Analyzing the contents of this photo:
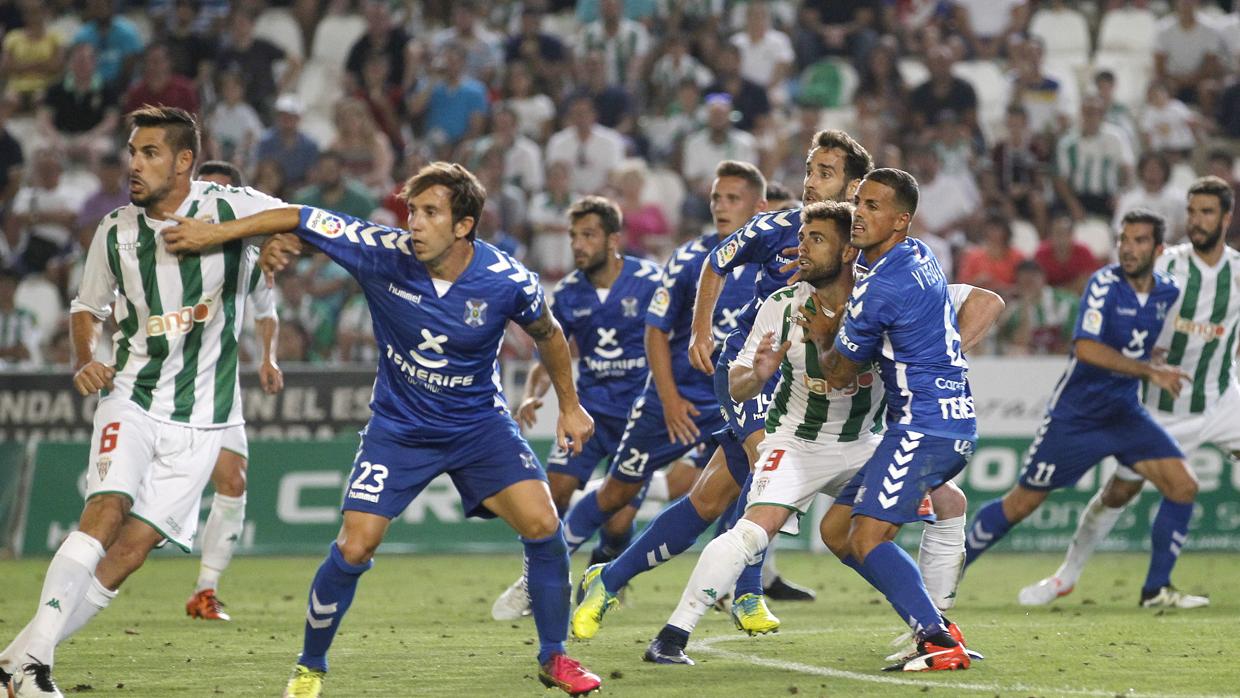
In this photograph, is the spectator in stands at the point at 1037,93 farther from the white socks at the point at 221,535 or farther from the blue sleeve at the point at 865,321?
the blue sleeve at the point at 865,321

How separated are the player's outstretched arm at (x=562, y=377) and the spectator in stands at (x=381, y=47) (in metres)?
13.5

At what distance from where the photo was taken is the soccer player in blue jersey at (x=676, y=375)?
9594mm

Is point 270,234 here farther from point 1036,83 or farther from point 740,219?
point 1036,83

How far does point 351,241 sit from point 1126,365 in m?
5.68

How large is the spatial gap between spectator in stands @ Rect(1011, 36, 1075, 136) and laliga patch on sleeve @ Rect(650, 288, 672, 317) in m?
10.9

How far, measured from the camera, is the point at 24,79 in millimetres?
20672

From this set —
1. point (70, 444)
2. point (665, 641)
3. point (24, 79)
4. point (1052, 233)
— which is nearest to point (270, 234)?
point (665, 641)

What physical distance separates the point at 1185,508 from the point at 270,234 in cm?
679

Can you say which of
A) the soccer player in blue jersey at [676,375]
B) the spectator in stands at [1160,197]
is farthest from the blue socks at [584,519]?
the spectator in stands at [1160,197]

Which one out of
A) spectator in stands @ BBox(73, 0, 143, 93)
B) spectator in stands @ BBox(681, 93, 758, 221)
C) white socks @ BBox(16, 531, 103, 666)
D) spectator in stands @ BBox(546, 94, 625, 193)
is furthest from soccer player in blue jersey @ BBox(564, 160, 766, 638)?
spectator in stands @ BBox(73, 0, 143, 93)

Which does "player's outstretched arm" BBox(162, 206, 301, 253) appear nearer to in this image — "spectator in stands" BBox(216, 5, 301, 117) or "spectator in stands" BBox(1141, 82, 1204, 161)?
"spectator in stands" BBox(216, 5, 301, 117)

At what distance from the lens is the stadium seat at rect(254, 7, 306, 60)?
21641 mm

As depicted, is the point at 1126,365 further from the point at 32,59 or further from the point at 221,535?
the point at 32,59

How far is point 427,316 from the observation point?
718cm
